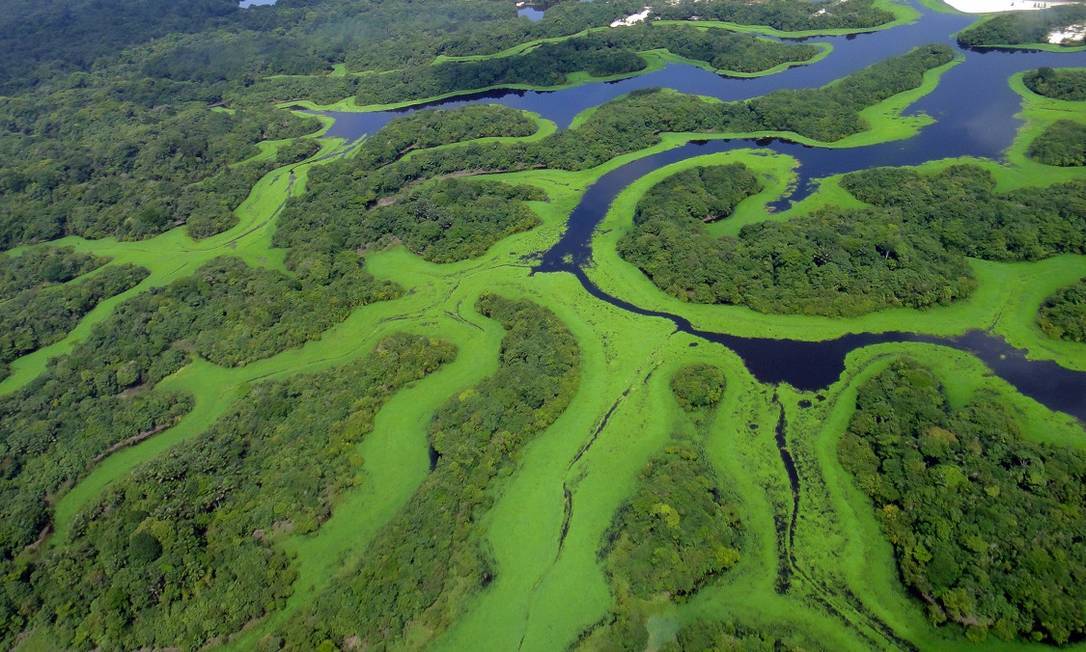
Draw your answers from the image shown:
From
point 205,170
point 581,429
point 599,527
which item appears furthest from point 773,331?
point 205,170

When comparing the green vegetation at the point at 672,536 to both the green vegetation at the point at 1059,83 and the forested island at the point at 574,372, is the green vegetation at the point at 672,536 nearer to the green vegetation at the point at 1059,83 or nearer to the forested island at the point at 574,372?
the forested island at the point at 574,372

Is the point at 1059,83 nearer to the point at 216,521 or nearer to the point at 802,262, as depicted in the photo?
the point at 802,262

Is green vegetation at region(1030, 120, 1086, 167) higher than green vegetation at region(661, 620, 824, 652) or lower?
higher

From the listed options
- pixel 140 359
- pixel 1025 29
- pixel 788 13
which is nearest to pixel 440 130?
pixel 140 359

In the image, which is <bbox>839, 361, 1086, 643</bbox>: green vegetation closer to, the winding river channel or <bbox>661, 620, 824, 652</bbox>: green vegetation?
the winding river channel

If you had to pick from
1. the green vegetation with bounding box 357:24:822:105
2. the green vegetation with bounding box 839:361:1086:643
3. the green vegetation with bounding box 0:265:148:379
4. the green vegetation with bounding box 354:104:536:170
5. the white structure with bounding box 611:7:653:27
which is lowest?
the green vegetation with bounding box 0:265:148:379

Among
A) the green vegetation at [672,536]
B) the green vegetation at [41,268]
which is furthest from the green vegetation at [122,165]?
the green vegetation at [672,536]

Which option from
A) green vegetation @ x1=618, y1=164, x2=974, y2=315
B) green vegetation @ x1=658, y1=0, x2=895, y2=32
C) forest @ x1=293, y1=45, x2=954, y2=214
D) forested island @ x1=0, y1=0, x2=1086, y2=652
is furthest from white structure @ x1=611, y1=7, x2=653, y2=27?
green vegetation @ x1=618, y1=164, x2=974, y2=315
